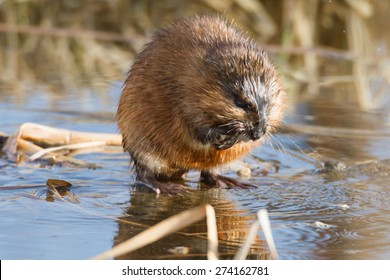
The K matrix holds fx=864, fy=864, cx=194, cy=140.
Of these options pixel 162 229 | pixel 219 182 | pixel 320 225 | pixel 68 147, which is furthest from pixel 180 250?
pixel 68 147

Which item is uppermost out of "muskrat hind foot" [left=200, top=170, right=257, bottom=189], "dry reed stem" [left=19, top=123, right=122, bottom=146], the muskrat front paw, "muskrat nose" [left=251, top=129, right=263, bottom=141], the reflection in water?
"muskrat nose" [left=251, top=129, right=263, bottom=141]

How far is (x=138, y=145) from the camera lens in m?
4.88

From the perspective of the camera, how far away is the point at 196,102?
4.56m

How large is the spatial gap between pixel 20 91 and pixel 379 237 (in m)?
4.37

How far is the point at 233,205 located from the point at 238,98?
557 millimetres

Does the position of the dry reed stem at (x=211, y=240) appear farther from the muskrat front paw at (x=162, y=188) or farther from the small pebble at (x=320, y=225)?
the muskrat front paw at (x=162, y=188)

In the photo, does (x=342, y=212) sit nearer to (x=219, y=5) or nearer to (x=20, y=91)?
(x=20, y=91)

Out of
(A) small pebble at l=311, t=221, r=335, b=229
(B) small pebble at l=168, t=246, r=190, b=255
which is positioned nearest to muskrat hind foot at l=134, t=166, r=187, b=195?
(A) small pebble at l=311, t=221, r=335, b=229

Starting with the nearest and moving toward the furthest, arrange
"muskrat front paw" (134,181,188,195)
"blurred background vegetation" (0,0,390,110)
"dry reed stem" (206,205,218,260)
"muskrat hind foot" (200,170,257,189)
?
1. "dry reed stem" (206,205,218,260)
2. "muskrat front paw" (134,181,188,195)
3. "muskrat hind foot" (200,170,257,189)
4. "blurred background vegetation" (0,0,390,110)

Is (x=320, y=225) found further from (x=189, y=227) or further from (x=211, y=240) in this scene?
(x=211, y=240)

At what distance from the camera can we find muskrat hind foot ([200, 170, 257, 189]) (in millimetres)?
4849

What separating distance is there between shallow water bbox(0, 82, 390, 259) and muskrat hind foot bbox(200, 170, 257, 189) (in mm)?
80

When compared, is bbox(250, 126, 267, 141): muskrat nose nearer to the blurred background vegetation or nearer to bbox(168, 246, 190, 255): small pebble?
bbox(168, 246, 190, 255): small pebble

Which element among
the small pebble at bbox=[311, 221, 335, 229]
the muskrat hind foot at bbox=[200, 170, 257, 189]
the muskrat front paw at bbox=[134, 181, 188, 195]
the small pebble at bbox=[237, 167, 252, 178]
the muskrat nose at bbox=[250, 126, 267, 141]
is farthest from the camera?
the small pebble at bbox=[237, 167, 252, 178]
